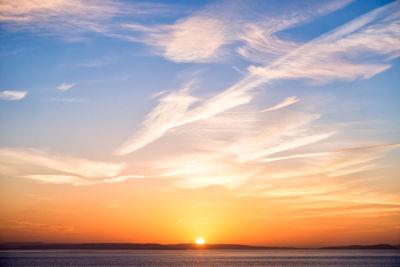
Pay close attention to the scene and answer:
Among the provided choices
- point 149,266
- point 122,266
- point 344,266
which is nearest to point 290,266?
point 344,266

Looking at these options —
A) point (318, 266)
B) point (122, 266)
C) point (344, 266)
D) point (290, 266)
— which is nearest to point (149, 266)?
point (122, 266)

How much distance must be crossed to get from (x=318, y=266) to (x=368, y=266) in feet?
56.0

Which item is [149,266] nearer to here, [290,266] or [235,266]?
[235,266]

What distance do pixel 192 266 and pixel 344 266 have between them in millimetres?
53274

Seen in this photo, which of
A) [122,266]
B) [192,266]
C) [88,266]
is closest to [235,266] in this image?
[192,266]

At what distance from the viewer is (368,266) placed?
452 feet

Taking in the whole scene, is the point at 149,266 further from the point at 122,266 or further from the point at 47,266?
the point at 47,266

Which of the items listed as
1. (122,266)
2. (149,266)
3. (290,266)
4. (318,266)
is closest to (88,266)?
(122,266)

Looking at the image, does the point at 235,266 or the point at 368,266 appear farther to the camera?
the point at 235,266

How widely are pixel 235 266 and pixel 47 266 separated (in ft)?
225

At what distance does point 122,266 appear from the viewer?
465ft

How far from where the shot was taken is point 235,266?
14725cm

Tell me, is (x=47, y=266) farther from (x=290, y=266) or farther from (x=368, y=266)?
(x=368, y=266)

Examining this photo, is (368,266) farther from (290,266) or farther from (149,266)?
(149,266)
